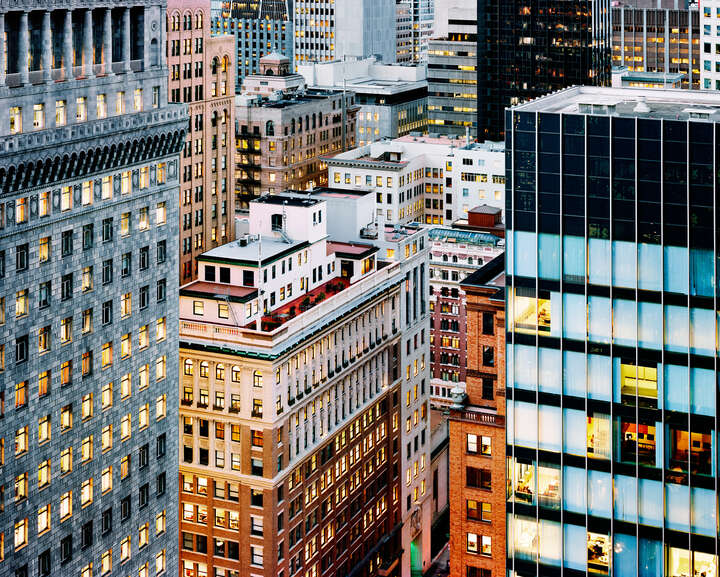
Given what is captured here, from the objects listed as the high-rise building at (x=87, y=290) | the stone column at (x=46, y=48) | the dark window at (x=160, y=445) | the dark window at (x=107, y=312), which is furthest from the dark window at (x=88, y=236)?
the dark window at (x=160, y=445)

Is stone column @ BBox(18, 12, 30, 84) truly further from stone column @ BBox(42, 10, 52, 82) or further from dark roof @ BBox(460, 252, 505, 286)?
dark roof @ BBox(460, 252, 505, 286)

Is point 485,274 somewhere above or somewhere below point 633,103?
below

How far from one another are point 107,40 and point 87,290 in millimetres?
22766

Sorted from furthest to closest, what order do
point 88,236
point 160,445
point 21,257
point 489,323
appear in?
point 160,445 → point 489,323 → point 88,236 → point 21,257

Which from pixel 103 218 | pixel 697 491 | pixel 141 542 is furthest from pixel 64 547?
pixel 697 491

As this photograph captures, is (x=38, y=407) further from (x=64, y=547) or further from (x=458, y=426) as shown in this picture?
(x=458, y=426)

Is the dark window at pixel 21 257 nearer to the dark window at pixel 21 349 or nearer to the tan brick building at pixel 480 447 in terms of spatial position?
the dark window at pixel 21 349

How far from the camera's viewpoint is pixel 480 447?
141375 millimetres

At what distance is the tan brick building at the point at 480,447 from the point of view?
137000 mm

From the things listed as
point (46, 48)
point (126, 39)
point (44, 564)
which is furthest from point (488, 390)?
point (46, 48)

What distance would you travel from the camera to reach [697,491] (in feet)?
378

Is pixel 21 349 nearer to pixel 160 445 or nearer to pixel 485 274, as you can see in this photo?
pixel 160 445

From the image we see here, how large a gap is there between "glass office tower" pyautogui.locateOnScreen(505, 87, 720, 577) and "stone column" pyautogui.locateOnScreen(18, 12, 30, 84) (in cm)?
4086

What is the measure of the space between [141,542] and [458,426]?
108ft
